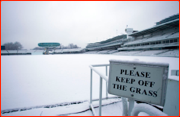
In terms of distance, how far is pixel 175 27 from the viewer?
2450cm

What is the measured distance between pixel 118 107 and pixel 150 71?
5.65ft

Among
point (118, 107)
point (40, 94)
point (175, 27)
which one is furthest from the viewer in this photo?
point (175, 27)

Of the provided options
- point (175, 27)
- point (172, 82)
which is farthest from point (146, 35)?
point (172, 82)

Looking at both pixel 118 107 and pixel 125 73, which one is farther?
pixel 118 107

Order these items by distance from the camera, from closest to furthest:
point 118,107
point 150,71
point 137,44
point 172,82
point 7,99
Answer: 1. point 150,71
2. point 172,82
3. point 118,107
4. point 7,99
5. point 137,44

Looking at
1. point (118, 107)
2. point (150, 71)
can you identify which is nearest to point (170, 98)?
point (118, 107)

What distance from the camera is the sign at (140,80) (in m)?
0.56

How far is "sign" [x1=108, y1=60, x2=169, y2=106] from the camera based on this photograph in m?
0.56

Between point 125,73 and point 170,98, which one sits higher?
point 125,73

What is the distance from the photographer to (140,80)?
2.11 feet

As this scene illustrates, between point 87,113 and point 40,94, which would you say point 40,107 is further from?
point 87,113

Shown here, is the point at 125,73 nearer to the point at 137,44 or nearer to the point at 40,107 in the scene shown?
the point at 40,107

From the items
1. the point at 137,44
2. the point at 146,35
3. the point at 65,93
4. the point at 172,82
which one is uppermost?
the point at 146,35

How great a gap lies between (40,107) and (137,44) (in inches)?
1421
